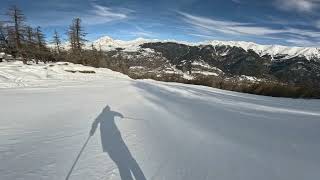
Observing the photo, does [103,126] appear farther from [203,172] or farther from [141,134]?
[203,172]

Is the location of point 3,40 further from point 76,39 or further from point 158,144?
point 158,144

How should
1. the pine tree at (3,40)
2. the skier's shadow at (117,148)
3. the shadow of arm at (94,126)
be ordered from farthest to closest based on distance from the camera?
the pine tree at (3,40) → the shadow of arm at (94,126) → the skier's shadow at (117,148)

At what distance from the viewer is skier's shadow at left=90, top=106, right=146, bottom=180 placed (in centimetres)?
495

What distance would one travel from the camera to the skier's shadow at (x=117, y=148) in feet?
16.3

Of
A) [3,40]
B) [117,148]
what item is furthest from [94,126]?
[3,40]

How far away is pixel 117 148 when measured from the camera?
619cm

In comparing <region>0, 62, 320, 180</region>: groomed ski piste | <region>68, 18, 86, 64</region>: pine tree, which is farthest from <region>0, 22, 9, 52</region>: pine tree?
<region>0, 62, 320, 180</region>: groomed ski piste

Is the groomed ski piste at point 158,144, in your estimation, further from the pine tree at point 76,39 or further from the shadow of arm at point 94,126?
the pine tree at point 76,39

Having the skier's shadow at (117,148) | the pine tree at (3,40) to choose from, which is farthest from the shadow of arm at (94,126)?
the pine tree at (3,40)

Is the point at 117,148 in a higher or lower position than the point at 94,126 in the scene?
higher

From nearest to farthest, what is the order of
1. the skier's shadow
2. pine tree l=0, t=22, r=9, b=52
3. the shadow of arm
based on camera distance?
the skier's shadow
the shadow of arm
pine tree l=0, t=22, r=9, b=52

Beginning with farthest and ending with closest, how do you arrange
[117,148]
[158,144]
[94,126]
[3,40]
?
[3,40]
[94,126]
[158,144]
[117,148]

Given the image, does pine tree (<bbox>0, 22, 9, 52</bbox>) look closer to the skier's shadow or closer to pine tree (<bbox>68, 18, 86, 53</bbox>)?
pine tree (<bbox>68, 18, 86, 53</bbox>)

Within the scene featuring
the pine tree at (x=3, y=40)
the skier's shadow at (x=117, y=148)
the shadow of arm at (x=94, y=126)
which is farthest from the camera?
the pine tree at (x=3, y=40)
